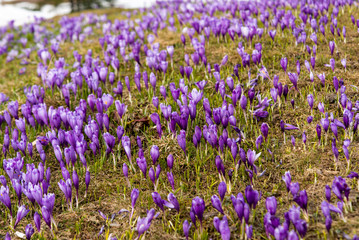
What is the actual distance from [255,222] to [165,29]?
6872 mm

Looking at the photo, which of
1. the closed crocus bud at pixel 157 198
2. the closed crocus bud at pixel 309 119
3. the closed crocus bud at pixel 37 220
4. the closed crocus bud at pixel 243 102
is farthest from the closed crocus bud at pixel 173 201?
the closed crocus bud at pixel 309 119

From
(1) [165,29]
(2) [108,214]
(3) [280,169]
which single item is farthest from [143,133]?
(1) [165,29]

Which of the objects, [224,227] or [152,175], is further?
[152,175]

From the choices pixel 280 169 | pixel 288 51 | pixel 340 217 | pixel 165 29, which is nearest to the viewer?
pixel 340 217

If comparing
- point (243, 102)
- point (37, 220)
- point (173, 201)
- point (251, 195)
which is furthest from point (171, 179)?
point (243, 102)

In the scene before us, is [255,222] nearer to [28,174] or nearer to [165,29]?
[28,174]

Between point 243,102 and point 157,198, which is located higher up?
point 243,102

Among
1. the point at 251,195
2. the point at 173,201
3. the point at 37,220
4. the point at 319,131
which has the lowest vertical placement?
the point at 37,220

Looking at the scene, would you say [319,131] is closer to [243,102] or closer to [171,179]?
[243,102]

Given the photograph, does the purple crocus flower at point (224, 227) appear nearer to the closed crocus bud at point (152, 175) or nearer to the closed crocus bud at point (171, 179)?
the closed crocus bud at point (171, 179)

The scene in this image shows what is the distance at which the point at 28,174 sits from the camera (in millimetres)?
3234

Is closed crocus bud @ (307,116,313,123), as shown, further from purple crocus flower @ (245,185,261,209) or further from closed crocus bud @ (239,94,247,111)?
purple crocus flower @ (245,185,261,209)

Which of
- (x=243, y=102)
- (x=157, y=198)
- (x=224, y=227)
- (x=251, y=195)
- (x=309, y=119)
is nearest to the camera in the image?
(x=224, y=227)

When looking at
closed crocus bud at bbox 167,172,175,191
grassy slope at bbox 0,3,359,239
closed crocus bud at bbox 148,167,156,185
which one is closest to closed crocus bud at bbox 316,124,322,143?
grassy slope at bbox 0,3,359,239
